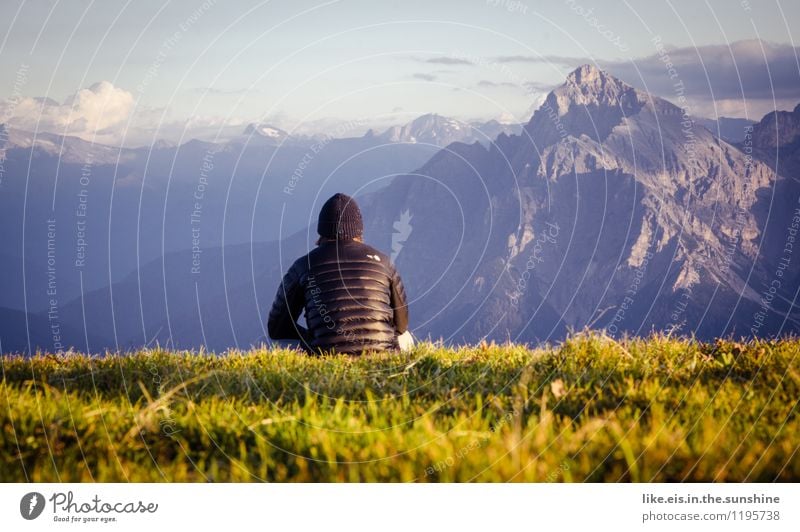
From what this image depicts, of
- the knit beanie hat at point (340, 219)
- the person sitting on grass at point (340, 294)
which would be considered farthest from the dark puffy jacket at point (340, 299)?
the knit beanie hat at point (340, 219)

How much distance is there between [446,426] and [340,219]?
6.67 m

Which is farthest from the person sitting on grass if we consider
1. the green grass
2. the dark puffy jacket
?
the green grass

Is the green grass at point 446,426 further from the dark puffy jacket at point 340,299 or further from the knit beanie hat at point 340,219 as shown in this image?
the knit beanie hat at point 340,219

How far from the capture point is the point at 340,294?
38.7 feet

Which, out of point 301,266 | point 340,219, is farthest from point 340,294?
point 340,219

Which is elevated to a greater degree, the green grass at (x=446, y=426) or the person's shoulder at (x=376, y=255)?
the person's shoulder at (x=376, y=255)

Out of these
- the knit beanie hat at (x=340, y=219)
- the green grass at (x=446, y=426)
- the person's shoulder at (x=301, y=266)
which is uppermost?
the knit beanie hat at (x=340, y=219)

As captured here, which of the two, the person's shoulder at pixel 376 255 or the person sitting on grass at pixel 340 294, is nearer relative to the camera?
the person sitting on grass at pixel 340 294

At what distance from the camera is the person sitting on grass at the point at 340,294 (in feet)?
38.4

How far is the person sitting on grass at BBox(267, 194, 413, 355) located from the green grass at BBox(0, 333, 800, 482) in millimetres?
3272

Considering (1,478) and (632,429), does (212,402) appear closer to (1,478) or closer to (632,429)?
(1,478)

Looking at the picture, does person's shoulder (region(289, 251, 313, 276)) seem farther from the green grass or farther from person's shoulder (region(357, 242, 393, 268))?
the green grass

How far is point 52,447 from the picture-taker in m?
5.99
